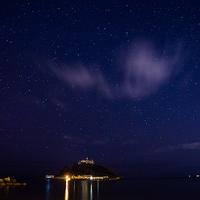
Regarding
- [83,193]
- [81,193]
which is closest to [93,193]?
[83,193]

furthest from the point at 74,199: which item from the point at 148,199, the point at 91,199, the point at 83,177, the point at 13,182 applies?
the point at 83,177

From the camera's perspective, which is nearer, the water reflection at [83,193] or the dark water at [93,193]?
the water reflection at [83,193]

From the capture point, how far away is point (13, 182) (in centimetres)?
7494

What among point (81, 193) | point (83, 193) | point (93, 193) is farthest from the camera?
point (93, 193)

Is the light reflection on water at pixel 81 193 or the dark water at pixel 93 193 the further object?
the dark water at pixel 93 193

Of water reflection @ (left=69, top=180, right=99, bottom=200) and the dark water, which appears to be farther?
the dark water

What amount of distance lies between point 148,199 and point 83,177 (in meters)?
167

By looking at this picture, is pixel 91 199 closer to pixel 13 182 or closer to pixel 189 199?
pixel 189 199

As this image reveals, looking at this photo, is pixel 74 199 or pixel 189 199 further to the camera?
pixel 189 199

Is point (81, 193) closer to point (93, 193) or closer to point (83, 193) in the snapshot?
point (83, 193)

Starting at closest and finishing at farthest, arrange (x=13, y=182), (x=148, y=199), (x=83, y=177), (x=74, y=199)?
(x=74, y=199) → (x=148, y=199) → (x=13, y=182) → (x=83, y=177)

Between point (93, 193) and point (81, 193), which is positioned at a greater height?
point (81, 193)

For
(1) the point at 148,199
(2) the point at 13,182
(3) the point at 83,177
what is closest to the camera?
(1) the point at 148,199

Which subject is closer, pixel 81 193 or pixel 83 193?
pixel 81 193
